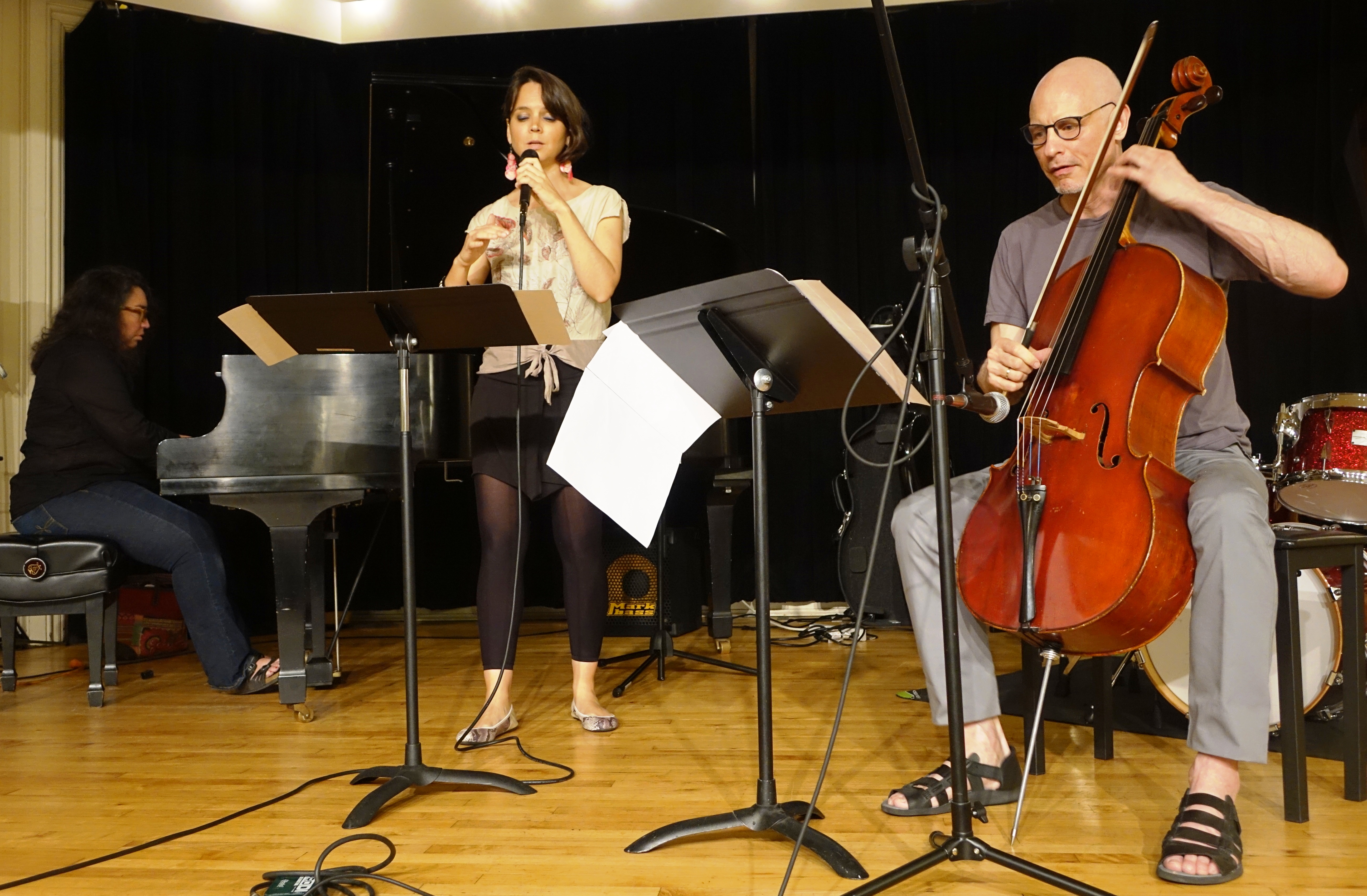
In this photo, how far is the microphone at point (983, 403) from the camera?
1307 mm

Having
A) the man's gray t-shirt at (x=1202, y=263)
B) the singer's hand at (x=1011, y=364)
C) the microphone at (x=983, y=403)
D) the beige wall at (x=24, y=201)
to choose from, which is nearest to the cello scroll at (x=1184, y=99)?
the man's gray t-shirt at (x=1202, y=263)

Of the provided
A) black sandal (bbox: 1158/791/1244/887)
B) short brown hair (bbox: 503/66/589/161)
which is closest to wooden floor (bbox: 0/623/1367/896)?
black sandal (bbox: 1158/791/1244/887)

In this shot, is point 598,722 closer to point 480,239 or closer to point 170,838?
point 170,838

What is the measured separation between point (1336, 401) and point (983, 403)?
1.77 meters

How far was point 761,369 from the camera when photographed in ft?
5.16

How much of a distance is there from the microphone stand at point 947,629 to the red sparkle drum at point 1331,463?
5.48 feet

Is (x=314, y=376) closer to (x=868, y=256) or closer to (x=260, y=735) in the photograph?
(x=260, y=735)

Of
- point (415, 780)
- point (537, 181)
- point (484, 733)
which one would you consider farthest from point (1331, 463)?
point (415, 780)

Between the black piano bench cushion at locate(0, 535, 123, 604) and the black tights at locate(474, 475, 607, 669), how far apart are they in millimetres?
1507

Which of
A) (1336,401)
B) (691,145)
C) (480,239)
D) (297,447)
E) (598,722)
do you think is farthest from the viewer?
(691,145)

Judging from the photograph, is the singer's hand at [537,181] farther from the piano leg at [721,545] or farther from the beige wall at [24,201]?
the beige wall at [24,201]

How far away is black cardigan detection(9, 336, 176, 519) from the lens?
3.32 meters

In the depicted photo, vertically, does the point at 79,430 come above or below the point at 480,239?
below

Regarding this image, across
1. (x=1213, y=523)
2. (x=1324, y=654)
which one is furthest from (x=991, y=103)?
(x=1213, y=523)
